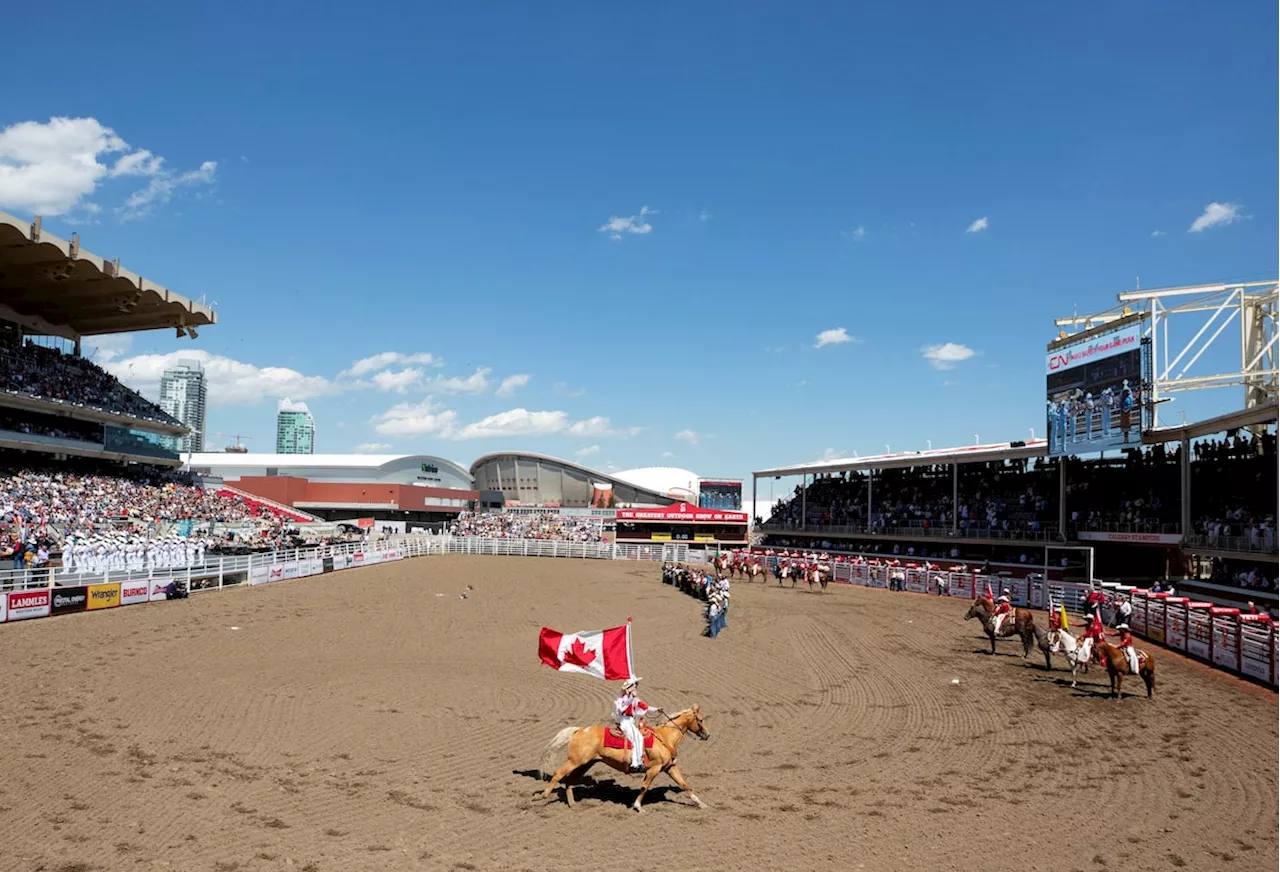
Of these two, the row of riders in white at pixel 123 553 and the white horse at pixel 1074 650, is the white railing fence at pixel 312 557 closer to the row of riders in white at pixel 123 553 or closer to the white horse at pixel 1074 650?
the row of riders in white at pixel 123 553

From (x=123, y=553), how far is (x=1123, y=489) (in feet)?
134

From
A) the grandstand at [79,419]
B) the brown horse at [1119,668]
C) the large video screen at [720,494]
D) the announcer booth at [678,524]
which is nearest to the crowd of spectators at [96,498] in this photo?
the grandstand at [79,419]

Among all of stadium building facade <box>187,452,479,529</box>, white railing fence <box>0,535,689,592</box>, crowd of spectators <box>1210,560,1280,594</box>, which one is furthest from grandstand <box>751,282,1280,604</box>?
stadium building facade <box>187,452,479,529</box>

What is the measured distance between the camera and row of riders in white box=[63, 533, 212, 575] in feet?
84.9

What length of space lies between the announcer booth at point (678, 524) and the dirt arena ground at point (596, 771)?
137 feet

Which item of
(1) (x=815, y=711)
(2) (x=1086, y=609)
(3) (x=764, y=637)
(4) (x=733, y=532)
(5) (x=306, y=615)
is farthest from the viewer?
(4) (x=733, y=532)

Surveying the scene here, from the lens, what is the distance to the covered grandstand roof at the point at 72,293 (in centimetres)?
3450

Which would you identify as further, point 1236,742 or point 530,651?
point 530,651

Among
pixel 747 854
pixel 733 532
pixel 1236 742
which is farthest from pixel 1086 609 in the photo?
pixel 733 532

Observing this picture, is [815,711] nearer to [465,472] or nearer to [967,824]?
[967,824]

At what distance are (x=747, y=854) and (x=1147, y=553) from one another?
3473cm

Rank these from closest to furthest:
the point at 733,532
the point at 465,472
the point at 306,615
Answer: the point at 306,615, the point at 733,532, the point at 465,472

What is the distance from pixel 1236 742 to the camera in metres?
12.0

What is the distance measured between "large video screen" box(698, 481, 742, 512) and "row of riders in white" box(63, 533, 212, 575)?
4383 centimetres
